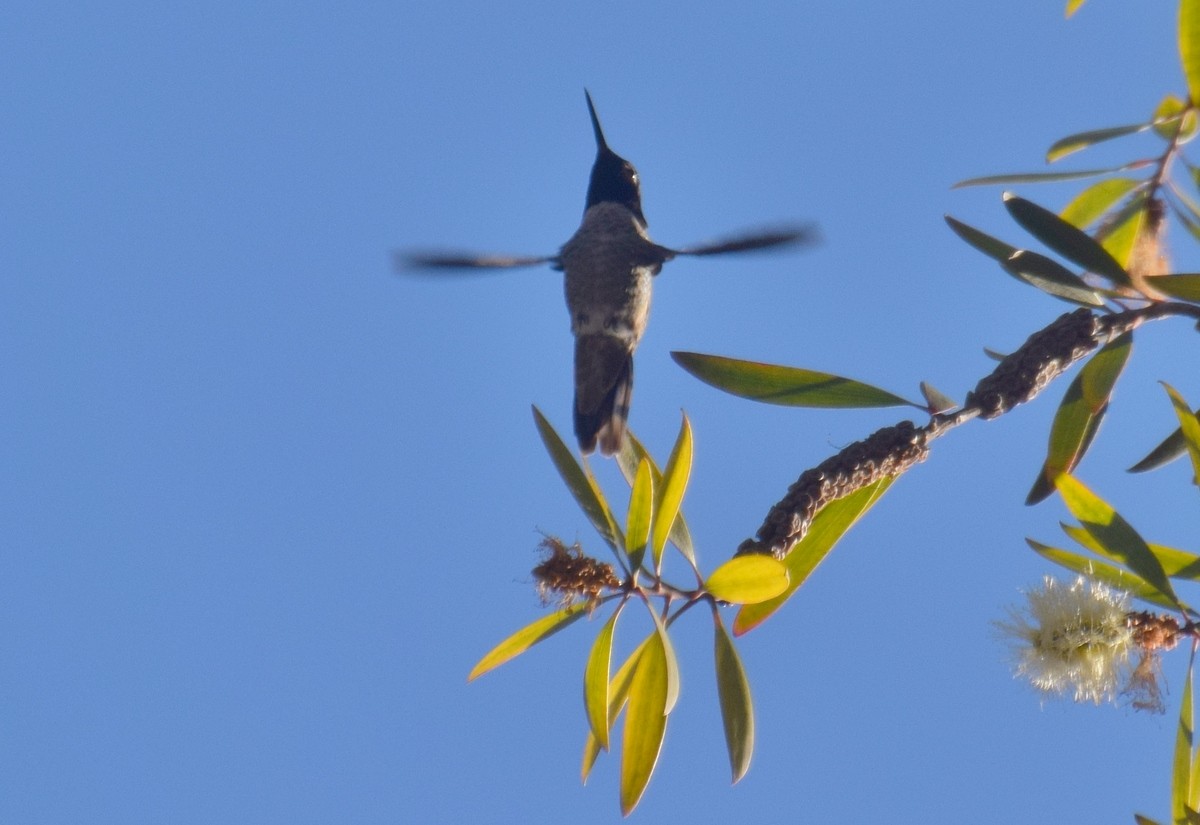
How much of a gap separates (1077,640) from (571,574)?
73cm

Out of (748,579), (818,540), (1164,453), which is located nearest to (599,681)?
(748,579)

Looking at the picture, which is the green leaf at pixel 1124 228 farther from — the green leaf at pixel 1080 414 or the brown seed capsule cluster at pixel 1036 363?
the brown seed capsule cluster at pixel 1036 363

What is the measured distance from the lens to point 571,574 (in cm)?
138

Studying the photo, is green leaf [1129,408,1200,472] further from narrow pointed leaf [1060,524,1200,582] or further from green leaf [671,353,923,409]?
green leaf [671,353,923,409]

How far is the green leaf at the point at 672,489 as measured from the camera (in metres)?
1.41

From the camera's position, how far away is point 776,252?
2.26 metres

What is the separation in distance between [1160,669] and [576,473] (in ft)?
2.86

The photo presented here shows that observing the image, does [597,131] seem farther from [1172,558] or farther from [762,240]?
[1172,558]

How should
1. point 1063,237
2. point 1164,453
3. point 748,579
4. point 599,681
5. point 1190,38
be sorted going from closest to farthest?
1. point 748,579
2. point 599,681
3. point 1063,237
4. point 1190,38
5. point 1164,453

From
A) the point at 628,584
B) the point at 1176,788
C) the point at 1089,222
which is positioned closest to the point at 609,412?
the point at 1089,222

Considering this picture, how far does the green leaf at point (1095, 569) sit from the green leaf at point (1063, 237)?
40 cm

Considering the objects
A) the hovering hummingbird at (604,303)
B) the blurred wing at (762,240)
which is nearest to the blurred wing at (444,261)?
the hovering hummingbird at (604,303)

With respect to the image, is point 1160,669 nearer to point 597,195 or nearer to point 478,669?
point 478,669

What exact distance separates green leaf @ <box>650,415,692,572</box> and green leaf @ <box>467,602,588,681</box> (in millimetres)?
140
